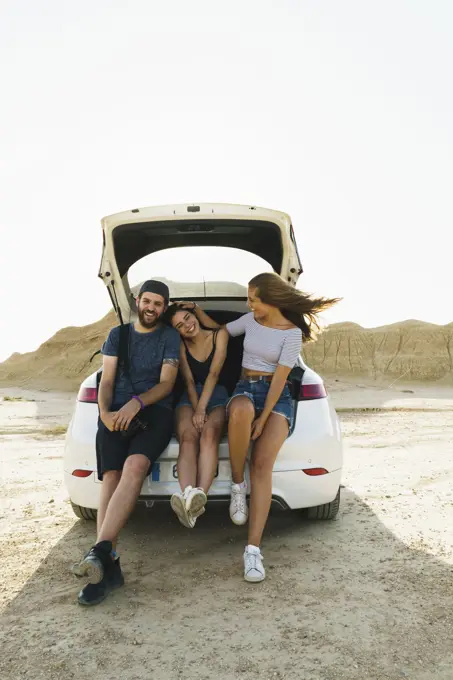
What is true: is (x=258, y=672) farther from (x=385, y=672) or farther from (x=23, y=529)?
(x=23, y=529)

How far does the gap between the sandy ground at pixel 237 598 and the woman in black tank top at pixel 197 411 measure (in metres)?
0.52

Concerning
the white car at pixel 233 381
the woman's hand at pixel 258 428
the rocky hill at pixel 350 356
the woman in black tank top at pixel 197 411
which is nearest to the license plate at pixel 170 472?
the white car at pixel 233 381

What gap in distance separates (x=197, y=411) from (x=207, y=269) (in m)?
1.73

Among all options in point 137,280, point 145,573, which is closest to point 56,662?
point 145,573

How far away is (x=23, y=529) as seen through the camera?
5.04 m

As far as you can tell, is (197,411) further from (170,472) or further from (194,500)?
(194,500)

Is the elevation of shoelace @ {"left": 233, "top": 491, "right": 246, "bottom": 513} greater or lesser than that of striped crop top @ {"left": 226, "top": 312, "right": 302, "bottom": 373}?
lesser

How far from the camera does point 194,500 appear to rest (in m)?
3.84

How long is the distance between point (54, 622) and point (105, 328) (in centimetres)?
4208

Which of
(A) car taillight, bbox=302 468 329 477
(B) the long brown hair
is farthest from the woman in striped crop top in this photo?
(A) car taillight, bbox=302 468 329 477

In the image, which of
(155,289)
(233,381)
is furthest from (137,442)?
(233,381)

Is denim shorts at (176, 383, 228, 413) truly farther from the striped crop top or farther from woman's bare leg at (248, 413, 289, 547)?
woman's bare leg at (248, 413, 289, 547)

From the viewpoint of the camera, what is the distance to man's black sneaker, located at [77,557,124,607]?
3.43 metres

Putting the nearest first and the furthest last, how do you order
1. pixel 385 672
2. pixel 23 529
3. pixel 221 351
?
1. pixel 385 672
2. pixel 221 351
3. pixel 23 529
